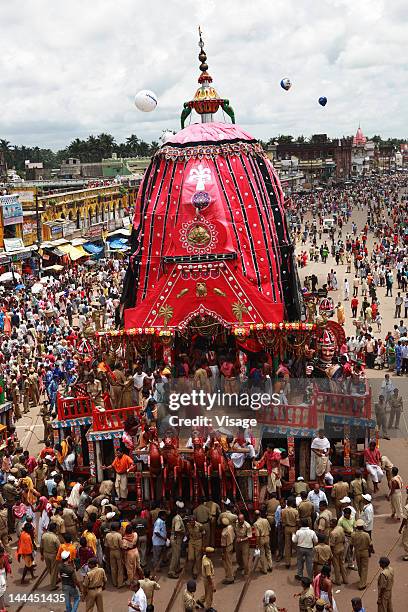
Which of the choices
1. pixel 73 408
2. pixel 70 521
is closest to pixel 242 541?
pixel 70 521

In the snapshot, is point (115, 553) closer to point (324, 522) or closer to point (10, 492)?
point (10, 492)

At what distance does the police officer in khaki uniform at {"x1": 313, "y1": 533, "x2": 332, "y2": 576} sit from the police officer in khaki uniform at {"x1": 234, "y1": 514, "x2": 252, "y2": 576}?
992mm

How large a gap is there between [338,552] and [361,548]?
0.34m

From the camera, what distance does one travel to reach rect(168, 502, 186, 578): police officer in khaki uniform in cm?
1025

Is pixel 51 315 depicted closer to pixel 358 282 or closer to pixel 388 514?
pixel 358 282

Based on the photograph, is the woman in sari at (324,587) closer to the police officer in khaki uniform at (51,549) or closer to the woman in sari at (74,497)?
the police officer in khaki uniform at (51,549)

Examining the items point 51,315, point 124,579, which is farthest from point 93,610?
point 51,315

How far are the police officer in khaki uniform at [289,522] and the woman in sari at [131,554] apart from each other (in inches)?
82.5

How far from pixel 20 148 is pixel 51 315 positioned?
3749 inches

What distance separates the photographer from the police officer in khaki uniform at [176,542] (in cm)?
1025

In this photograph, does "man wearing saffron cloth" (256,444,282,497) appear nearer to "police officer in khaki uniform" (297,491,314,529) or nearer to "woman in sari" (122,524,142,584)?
"police officer in khaki uniform" (297,491,314,529)

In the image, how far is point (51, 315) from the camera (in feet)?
87.1

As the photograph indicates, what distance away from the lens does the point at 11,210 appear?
38.7m

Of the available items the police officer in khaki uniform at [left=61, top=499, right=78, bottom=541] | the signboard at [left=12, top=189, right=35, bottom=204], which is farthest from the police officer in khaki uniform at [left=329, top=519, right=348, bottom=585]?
the signboard at [left=12, top=189, right=35, bottom=204]
